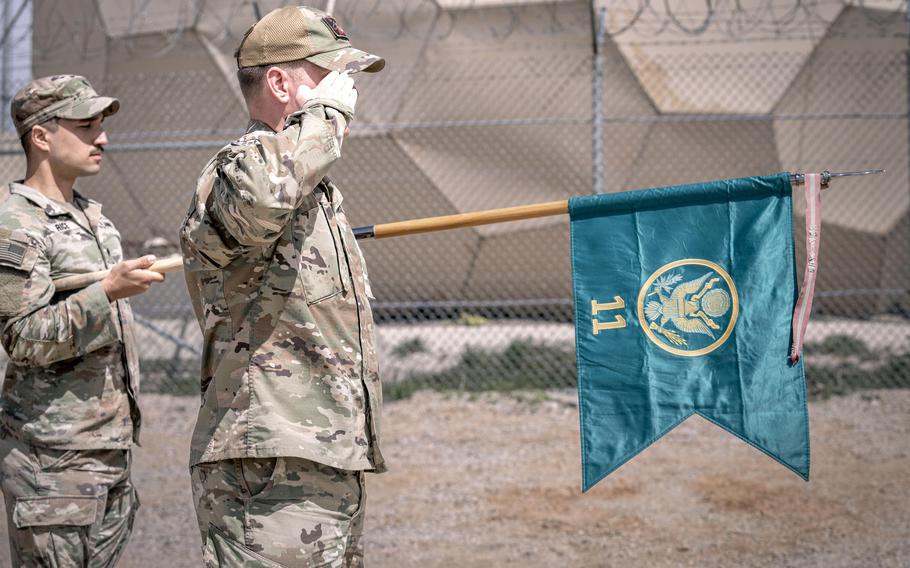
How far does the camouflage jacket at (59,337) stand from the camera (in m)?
2.54

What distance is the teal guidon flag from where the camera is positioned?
2.48 metres

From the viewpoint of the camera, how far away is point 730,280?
2.50m

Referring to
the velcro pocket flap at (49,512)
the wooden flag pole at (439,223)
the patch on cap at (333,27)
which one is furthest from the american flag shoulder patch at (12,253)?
the patch on cap at (333,27)

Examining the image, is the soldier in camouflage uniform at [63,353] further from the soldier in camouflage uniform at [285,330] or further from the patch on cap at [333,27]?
the patch on cap at [333,27]

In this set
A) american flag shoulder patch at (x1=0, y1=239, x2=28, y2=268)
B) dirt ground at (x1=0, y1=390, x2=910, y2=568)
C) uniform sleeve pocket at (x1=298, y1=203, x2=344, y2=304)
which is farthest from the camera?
A: dirt ground at (x1=0, y1=390, x2=910, y2=568)

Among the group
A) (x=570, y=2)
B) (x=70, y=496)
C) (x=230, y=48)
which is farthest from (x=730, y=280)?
(x=230, y=48)

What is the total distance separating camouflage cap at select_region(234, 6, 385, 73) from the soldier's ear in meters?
0.02

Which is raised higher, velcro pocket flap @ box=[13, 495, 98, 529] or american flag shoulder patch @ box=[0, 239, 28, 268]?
american flag shoulder patch @ box=[0, 239, 28, 268]

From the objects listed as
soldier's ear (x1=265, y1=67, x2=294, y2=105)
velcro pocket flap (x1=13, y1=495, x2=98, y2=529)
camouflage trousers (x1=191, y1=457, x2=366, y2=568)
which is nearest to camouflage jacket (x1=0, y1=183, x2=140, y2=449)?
velcro pocket flap (x1=13, y1=495, x2=98, y2=529)

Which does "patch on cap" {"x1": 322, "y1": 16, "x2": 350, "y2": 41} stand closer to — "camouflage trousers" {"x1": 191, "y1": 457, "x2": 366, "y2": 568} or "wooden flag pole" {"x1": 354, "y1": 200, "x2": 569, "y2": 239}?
"wooden flag pole" {"x1": 354, "y1": 200, "x2": 569, "y2": 239}

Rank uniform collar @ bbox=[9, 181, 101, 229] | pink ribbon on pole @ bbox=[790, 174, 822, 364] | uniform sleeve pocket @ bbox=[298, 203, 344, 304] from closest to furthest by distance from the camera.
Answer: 1. uniform sleeve pocket @ bbox=[298, 203, 344, 304]
2. pink ribbon on pole @ bbox=[790, 174, 822, 364]
3. uniform collar @ bbox=[9, 181, 101, 229]

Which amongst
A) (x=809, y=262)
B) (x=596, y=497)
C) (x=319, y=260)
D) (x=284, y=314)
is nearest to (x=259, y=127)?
(x=319, y=260)

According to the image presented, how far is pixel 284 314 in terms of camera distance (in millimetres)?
1990

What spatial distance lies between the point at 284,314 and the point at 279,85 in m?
0.54
